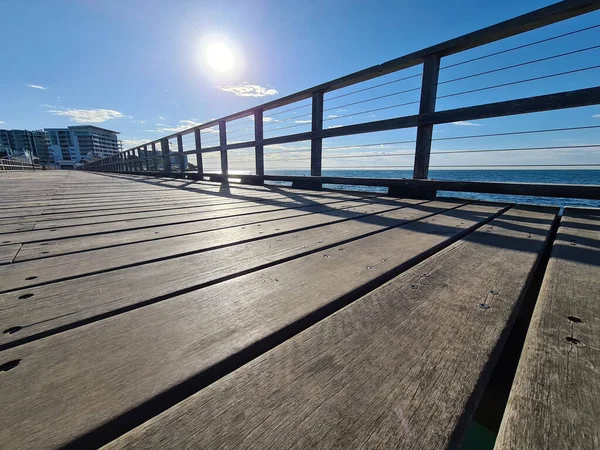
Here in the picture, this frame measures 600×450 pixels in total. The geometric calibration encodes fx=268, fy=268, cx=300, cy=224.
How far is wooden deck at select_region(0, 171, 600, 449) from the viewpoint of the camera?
291 mm

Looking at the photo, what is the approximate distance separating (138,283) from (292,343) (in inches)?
17.0

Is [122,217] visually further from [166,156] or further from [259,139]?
[166,156]

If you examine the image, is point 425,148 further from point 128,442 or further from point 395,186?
point 128,442

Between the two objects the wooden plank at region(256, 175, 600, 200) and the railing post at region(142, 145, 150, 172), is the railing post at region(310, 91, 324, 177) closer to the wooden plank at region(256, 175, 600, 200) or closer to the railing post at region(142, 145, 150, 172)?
the wooden plank at region(256, 175, 600, 200)

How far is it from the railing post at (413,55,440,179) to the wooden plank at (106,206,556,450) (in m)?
1.64

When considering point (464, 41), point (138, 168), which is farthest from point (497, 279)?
point (138, 168)

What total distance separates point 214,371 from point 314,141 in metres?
2.58

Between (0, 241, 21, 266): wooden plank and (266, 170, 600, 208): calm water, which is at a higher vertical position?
(0, 241, 21, 266): wooden plank

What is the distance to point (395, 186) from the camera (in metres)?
2.13

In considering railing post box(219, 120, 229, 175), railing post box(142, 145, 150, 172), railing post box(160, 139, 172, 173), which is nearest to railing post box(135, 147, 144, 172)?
railing post box(142, 145, 150, 172)

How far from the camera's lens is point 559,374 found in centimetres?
36

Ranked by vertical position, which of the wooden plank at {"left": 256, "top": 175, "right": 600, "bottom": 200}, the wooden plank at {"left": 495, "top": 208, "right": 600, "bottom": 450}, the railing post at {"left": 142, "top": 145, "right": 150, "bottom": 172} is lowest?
the wooden plank at {"left": 495, "top": 208, "right": 600, "bottom": 450}

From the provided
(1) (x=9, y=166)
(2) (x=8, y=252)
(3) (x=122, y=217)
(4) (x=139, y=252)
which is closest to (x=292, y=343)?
(4) (x=139, y=252)

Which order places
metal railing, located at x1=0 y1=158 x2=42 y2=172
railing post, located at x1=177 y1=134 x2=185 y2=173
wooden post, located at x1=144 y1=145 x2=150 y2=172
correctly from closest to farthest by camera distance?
railing post, located at x1=177 y1=134 x2=185 y2=173, wooden post, located at x1=144 y1=145 x2=150 y2=172, metal railing, located at x1=0 y1=158 x2=42 y2=172
